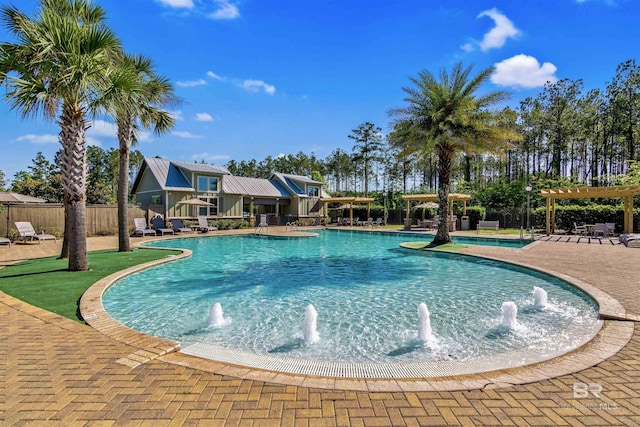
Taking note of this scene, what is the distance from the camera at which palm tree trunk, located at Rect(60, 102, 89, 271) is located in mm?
8203

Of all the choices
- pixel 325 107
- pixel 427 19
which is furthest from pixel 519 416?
pixel 325 107

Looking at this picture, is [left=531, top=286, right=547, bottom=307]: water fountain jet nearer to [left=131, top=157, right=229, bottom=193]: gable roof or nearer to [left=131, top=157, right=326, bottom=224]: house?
[left=131, top=157, right=326, bottom=224]: house

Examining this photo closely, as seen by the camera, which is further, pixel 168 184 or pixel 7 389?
pixel 168 184

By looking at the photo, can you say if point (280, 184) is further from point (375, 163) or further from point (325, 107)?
point (375, 163)

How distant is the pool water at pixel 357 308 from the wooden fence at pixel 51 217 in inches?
465

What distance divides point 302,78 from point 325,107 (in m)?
5.19

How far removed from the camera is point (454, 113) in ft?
44.8

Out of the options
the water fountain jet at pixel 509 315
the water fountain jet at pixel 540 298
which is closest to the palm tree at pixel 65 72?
the water fountain jet at pixel 509 315

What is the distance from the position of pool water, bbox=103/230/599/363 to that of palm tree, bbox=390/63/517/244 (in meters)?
5.64

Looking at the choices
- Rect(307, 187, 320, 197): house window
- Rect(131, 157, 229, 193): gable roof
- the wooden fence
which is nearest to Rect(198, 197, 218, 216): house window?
Rect(131, 157, 229, 193): gable roof

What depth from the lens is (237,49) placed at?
48.3 ft

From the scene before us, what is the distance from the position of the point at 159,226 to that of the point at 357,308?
18.8m

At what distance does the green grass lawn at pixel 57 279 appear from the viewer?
565cm

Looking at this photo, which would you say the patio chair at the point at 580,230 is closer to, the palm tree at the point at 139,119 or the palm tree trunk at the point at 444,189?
the palm tree trunk at the point at 444,189
